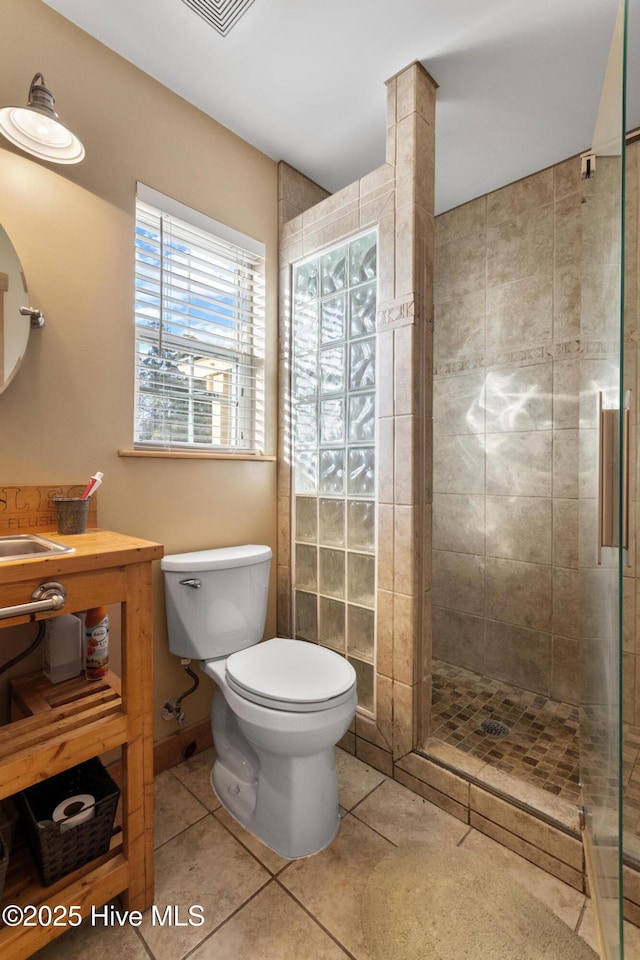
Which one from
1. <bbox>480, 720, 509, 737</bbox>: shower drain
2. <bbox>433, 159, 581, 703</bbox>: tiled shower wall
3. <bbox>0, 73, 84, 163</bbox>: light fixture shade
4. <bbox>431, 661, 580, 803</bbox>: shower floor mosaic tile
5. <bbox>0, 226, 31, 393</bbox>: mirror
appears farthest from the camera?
<bbox>433, 159, 581, 703</bbox>: tiled shower wall

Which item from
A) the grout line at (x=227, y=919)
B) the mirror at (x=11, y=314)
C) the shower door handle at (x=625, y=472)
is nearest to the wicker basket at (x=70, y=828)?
the grout line at (x=227, y=919)

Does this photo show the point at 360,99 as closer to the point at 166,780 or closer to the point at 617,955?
the point at 617,955

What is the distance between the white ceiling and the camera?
4.62 ft

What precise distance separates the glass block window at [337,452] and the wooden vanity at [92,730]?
868mm

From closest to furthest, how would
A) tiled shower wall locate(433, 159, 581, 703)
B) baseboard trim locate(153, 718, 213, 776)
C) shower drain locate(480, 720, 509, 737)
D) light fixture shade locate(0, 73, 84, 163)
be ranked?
light fixture shade locate(0, 73, 84, 163)
baseboard trim locate(153, 718, 213, 776)
shower drain locate(480, 720, 509, 737)
tiled shower wall locate(433, 159, 581, 703)

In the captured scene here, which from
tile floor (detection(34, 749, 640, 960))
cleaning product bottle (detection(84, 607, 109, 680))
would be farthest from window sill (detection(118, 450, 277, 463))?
tile floor (detection(34, 749, 640, 960))

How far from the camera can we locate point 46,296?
4.58 ft

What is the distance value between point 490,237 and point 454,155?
44 cm

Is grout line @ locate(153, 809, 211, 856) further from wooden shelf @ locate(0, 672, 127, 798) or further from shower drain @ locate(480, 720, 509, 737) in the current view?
shower drain @ locate(480, 720, 509, 737)

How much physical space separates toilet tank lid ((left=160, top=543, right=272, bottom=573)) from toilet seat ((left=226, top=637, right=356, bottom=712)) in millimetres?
306

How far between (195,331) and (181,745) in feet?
5.30

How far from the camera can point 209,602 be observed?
5.27ft

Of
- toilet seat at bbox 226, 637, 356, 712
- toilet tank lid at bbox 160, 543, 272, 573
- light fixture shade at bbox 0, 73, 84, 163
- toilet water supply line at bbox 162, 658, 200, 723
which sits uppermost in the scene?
light fixture shade at bbox 0, 73, 84, 163

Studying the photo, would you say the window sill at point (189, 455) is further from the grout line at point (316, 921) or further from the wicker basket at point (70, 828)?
the grout line at point (316, 921)
